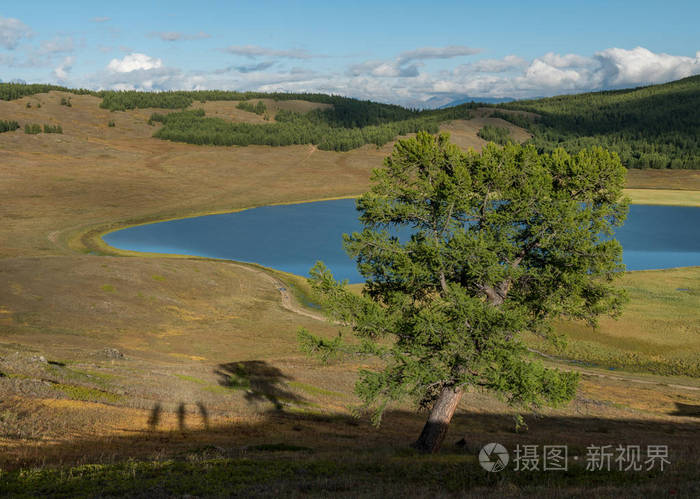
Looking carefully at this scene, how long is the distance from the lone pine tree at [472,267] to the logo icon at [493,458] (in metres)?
2.04

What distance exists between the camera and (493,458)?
1903cm

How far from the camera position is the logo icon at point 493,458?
58.7 feet

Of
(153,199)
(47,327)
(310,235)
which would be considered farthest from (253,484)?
(153,199)

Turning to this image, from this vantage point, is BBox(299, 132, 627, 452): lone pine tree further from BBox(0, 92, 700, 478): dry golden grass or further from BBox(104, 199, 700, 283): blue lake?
BBox(104, 199, 700, 283): blue lake

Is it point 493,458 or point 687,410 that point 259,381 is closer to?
point 493,458

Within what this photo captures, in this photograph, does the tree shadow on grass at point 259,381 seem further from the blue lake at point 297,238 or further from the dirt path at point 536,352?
the blue lake at point 297,238

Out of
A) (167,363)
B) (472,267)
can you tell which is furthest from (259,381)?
(472,267)

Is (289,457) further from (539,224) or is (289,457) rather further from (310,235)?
(310,235)

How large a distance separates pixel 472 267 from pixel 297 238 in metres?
94.7

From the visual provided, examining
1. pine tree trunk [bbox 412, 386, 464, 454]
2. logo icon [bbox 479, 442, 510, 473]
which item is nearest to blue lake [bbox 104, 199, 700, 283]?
pine tree trunk [bbox 412, 386, 464, 454]

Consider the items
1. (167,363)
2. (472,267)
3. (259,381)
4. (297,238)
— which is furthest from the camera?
(297,238)

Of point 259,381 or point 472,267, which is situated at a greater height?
point 472,267

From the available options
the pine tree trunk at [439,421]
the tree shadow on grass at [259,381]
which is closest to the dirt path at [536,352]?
the pine tree trunk at [439,421]

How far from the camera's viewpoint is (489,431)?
30375 millimetres
